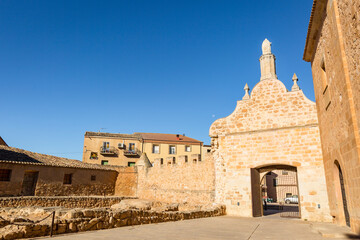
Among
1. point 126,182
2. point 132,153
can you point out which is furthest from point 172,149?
point 126,182

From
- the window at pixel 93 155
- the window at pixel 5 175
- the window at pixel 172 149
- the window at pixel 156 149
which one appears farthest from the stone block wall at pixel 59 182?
the window at pixel 172 149

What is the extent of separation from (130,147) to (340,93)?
34.4 meters

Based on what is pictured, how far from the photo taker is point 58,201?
21.5 meters

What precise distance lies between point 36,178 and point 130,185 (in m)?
9.18

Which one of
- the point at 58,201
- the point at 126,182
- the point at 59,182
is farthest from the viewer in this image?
the point at 126,182

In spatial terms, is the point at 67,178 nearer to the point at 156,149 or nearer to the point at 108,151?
the point at 108,151

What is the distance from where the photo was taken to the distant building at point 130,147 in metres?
36.8

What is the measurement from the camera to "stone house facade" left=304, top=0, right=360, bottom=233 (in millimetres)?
5455

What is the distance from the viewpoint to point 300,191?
10.2 m

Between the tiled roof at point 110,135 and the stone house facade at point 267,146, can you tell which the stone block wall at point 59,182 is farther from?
the stone house facade at point 267,146

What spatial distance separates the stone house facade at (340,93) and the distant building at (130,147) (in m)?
28.4

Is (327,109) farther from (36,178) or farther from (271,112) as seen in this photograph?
(36,178)

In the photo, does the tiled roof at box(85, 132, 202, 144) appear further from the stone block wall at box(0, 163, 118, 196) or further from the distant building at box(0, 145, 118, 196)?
the stone block wall at box(0, 163, 118, 196)

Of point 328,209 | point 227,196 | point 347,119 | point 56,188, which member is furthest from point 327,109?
point 56,188
